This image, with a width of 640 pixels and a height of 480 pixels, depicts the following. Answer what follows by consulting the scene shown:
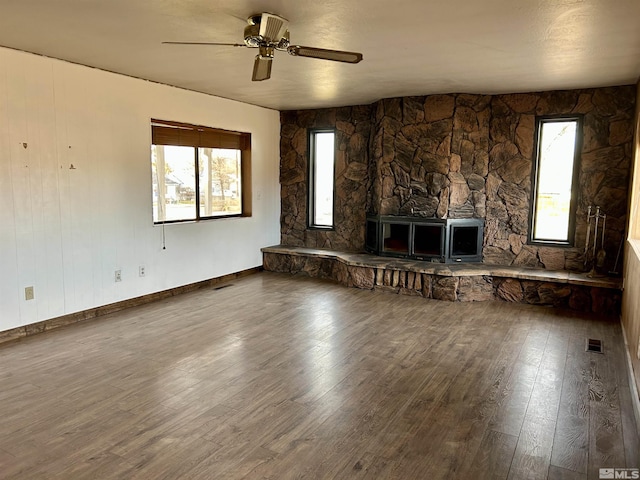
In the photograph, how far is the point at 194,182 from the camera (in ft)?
18.9

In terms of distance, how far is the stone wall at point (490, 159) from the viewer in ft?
16.8

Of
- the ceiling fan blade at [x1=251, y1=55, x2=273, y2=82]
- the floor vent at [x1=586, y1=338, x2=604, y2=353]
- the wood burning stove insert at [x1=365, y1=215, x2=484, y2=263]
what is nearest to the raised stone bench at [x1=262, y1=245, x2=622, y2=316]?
the wood burning stove insert at [x1=365, y1=215, x2=484, y2=263]

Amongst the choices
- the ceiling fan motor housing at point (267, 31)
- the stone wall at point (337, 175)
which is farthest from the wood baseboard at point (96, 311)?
the ceiling fan motor housing at point (267, 31)

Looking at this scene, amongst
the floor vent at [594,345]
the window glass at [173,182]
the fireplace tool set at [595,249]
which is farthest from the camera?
the window glass at [173,182]

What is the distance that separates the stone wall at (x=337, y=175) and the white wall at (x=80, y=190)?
154 cm

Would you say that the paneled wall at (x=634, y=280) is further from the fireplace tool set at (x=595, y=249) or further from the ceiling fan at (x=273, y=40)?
the ceiling fan at (x=273, y=40)

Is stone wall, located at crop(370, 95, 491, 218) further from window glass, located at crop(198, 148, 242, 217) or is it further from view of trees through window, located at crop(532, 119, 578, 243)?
window glass, located at crop(198, 148, 242, 217)

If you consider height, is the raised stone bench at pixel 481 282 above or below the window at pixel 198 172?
below

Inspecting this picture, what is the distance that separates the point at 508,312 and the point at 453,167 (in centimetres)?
192

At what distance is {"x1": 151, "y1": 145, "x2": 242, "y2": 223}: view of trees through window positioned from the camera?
534cm

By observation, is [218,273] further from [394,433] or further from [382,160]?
[394,433]

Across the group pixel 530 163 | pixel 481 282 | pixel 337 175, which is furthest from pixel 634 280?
pixel 337 175

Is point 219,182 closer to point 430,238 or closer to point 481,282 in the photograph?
point 430,238

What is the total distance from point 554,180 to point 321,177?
323cm
